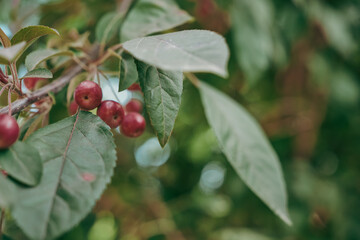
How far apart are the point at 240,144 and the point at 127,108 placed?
362 millimetres

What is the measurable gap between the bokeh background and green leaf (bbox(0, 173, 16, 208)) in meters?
0.81

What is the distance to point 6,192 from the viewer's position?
17.7 inches

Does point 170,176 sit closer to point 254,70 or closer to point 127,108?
point 254,70

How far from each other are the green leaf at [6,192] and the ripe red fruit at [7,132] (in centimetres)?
6

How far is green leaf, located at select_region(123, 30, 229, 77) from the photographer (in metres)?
0.45

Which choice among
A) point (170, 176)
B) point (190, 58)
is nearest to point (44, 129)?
point (190, 58)

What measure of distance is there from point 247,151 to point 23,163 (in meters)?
0.69

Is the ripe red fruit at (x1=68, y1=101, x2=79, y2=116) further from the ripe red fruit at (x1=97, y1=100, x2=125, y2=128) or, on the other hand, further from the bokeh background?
the bokeh background

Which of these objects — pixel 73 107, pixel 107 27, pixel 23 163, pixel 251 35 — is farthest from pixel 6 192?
pixel 251 35

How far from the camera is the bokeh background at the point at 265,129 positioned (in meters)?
1.53

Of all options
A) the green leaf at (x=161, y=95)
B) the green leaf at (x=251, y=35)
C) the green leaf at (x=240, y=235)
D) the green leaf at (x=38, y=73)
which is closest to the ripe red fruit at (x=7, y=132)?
the green leaf at (x=38, y=73)

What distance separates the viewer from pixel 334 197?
6.53 ft

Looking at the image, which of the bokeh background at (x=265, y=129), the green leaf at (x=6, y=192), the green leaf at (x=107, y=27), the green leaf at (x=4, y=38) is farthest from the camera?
the bokeh background at (x=265, y=129)

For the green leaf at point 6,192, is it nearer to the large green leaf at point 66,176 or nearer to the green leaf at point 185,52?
the large green leaf at point 66,176
